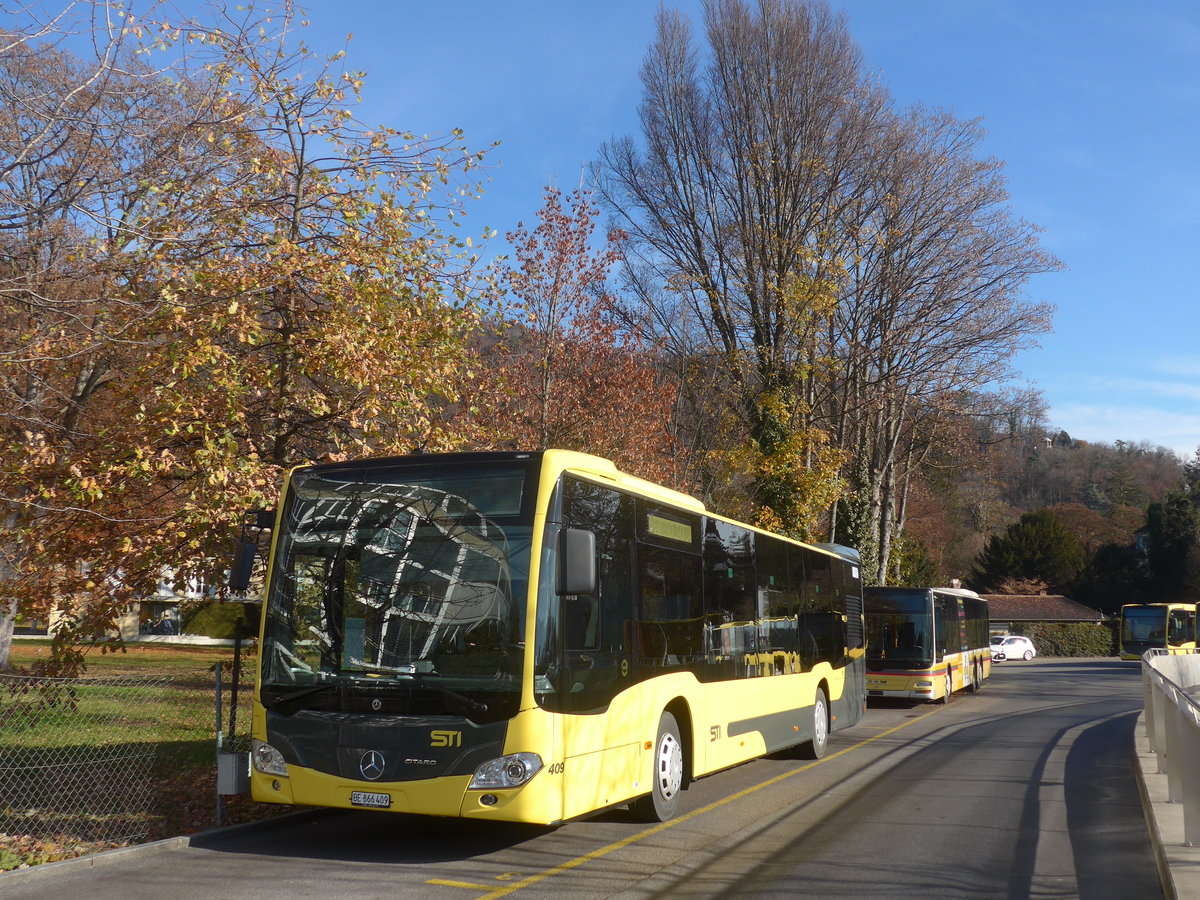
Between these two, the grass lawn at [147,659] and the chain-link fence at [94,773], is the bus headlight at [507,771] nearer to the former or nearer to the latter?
the chain-link fence at [94,773]

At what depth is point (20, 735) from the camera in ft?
43.4

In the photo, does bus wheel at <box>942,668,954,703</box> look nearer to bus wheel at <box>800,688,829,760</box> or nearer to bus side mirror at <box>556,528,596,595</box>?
bus wheel at <box>800,688,829,760</box>

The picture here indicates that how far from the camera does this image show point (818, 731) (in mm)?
15336

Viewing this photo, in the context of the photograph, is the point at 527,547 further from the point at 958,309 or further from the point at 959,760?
the point at 958,309

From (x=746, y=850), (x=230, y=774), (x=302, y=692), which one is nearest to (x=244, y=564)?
(x=302, y=692)

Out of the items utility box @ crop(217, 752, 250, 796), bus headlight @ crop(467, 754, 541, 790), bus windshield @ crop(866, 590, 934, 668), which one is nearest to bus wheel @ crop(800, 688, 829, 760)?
bus headlight @ crop(467, 754, 541, 790)

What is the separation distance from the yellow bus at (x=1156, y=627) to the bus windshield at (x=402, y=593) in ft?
162

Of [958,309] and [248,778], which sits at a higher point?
[958,309]

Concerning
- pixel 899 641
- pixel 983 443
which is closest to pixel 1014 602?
pixel 983 443

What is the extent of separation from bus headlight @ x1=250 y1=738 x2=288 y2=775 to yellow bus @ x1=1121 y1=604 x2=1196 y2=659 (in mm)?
50032

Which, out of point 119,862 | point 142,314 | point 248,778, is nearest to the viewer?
point 119,862

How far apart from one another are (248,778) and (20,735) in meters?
5.64

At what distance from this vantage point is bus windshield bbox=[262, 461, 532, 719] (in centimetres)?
809

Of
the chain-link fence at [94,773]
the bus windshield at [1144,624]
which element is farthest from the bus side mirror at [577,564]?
the bus windshield at [1144,624]
